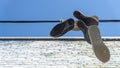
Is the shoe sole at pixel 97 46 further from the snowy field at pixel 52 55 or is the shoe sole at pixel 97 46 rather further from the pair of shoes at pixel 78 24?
the snowy field at pixel 52 55

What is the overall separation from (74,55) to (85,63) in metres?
0.25

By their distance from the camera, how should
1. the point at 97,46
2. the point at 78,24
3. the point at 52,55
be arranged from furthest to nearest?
the point at 52,55 → the point at 78,24 → the point at 97,46

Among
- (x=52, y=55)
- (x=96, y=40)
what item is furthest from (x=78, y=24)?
(x=52, y=55)

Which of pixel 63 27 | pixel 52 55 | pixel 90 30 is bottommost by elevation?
pixel 52 55

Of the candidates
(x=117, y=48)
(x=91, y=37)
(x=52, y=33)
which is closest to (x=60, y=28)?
(x=52, y=33)

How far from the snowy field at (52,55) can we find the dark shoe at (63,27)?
1.66m

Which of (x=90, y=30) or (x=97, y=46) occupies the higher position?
(x=90, y=30)

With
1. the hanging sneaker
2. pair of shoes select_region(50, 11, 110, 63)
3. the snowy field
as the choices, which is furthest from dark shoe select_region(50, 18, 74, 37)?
the snowy field

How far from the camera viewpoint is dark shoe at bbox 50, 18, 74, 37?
9.45ft

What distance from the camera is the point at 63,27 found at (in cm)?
291

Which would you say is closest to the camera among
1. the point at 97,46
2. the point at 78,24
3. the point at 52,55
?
the point at 97,46

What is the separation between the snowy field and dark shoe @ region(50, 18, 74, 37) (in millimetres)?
1663

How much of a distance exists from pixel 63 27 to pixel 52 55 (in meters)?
1.93

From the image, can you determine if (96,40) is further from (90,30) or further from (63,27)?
(63,27)
